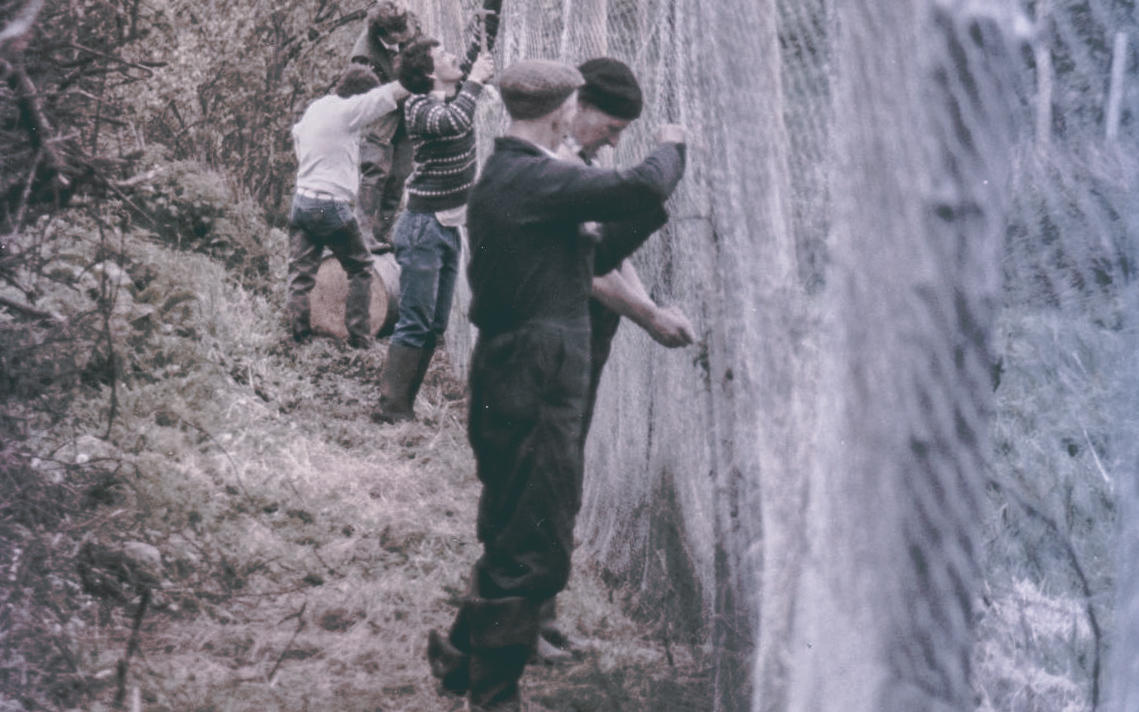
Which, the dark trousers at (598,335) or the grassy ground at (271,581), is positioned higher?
the dark trousers at (598,335)

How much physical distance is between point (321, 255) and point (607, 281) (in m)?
4.93

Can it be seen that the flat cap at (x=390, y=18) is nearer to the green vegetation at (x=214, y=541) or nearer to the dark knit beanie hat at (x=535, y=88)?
the green vegetation at (x=214, y=541)

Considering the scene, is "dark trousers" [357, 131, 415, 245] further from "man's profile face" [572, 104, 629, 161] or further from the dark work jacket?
the dark work jacket

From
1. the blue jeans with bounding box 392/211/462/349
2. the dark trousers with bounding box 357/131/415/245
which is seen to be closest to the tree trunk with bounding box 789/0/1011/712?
the blue jeans with bounding box 392/211/462/349

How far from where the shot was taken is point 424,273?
612 centimetres

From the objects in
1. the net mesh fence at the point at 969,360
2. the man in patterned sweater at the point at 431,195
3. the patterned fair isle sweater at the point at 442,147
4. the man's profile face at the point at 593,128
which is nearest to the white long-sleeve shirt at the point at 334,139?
the man in patterned sweater at the point at 431,195

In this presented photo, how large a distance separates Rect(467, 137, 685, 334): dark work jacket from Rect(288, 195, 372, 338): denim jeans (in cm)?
464

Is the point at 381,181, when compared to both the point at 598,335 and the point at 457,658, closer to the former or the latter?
the point at 598,335

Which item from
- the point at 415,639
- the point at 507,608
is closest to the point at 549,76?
the point at 507,608

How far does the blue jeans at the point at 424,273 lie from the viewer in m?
6.07

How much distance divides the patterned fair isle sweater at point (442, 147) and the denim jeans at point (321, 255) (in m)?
1.59

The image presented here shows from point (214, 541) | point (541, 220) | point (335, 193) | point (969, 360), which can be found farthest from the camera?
point (335, 193)

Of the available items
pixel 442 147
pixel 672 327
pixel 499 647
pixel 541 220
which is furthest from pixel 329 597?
pixel 442 147

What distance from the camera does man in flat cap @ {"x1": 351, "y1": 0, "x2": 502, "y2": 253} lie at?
862 centimetres
